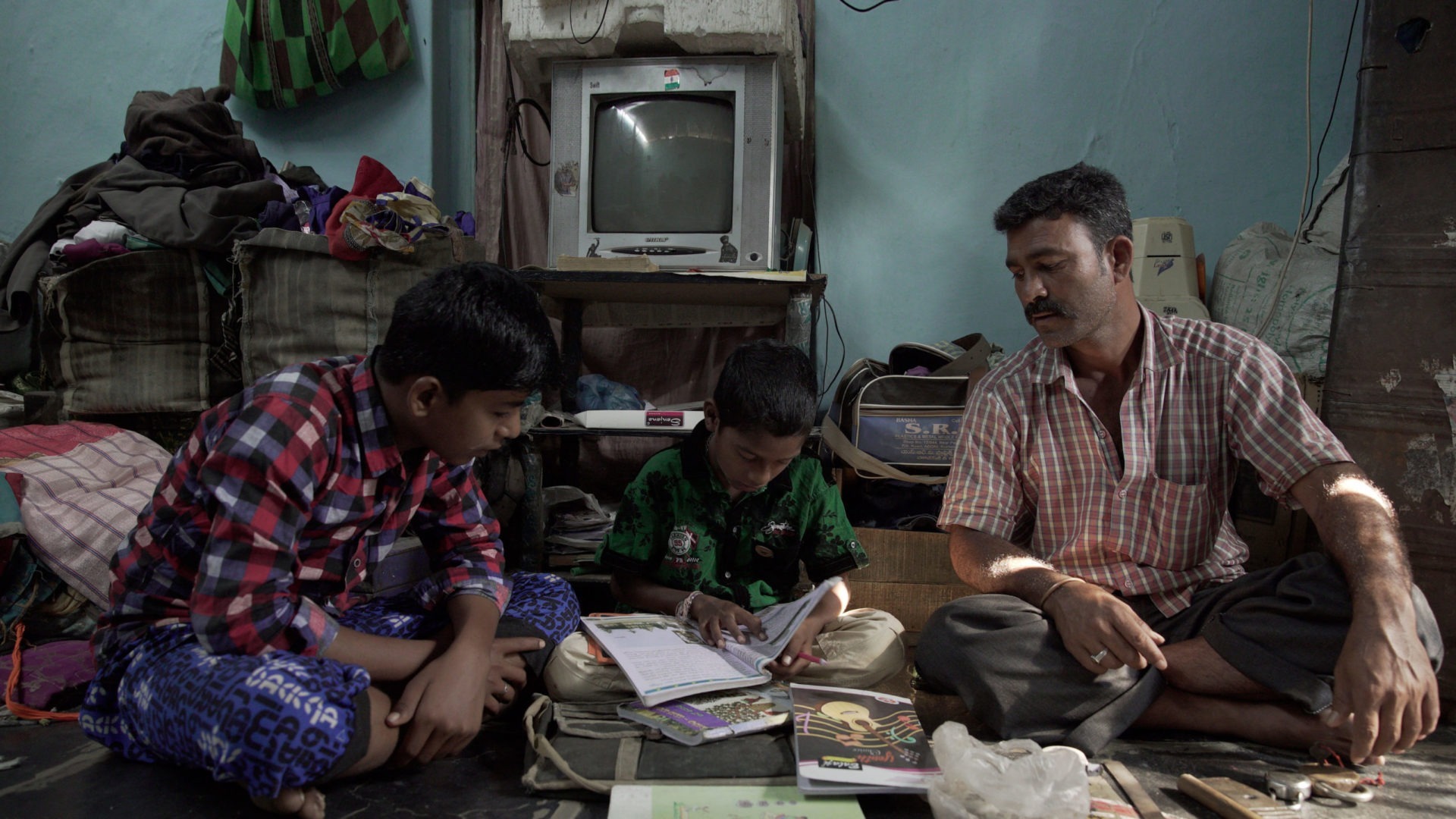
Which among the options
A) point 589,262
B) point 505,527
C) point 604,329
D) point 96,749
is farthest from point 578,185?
point 96,749

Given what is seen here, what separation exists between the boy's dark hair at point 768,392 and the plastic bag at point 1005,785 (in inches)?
27.1

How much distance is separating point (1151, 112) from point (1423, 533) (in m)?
1.82

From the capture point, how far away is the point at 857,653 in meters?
1.69

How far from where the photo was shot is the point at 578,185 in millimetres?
2723

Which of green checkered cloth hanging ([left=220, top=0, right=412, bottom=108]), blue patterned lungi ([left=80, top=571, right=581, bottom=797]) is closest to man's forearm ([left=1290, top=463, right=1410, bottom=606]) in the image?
blue patterned lungi ([left=80, top=571, right=581, bottom=797])

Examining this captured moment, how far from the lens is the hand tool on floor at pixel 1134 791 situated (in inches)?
50.2

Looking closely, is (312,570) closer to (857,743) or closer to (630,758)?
(630,758)

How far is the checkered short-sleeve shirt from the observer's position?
165 centimetres

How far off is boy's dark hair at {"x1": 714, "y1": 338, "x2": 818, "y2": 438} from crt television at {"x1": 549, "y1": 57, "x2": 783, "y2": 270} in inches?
33.8

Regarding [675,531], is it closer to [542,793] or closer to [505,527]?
[542,793]

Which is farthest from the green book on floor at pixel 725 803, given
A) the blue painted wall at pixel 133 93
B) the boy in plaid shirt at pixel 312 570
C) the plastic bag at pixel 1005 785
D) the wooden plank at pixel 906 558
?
the blue painted wall at pixel 133 93

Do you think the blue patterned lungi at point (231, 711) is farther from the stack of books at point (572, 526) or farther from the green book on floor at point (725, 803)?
the stack of books at point (572, 526)

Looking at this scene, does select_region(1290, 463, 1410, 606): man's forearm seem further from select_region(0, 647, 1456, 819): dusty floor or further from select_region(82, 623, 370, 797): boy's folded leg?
select_region(82, 623, 370, 797): boy's folded leg

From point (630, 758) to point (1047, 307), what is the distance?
1215mm
